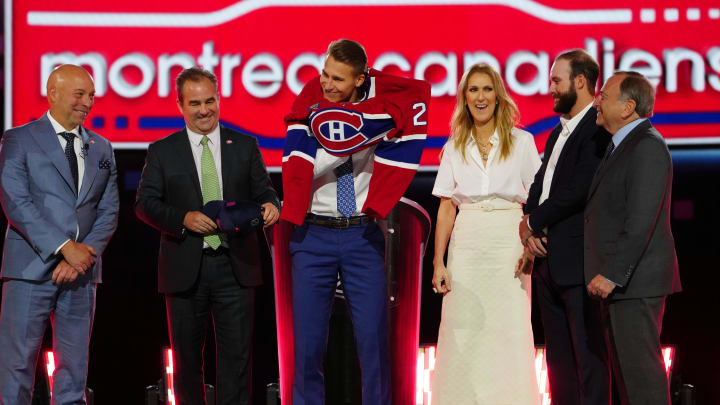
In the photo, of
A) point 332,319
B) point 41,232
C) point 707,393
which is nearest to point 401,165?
point 332,319

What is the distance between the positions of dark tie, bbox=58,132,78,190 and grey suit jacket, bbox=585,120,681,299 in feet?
7.38

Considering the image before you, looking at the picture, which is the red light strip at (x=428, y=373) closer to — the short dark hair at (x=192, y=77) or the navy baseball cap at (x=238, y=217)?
the navy baseball cap at (x=238, y=217)

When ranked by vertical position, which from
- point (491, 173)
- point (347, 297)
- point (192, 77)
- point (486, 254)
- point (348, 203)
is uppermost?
point (192, 77)

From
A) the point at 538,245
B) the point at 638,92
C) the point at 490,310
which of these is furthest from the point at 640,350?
the point at 638,92

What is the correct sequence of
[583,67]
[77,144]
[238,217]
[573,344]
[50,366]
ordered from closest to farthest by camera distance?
[238,217]
[573,344]
[583,67]
[77,144]
[50,366]

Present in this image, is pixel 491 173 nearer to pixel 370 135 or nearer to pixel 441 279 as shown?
pixel 441 279

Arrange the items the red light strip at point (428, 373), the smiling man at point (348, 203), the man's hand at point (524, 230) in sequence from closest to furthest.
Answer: the smiling man at point (348, 203) < the man's hand at point (524, 230) < the red light strip at point (428, 373)

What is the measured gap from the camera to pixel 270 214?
3557 millimetres

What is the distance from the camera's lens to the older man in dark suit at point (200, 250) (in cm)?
362

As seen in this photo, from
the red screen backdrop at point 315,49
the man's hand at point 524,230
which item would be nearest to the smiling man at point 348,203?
the man's hand at point 524,230

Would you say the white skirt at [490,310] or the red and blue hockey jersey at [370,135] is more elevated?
the red and blue hockey jersey at [370,135]

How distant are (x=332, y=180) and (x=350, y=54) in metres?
0.51

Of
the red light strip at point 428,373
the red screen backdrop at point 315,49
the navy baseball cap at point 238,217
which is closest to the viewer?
the navy baseball cap at point 238,217

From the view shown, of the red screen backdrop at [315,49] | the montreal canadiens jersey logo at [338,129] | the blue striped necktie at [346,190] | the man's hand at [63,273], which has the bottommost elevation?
the man's hand at [63,273]
